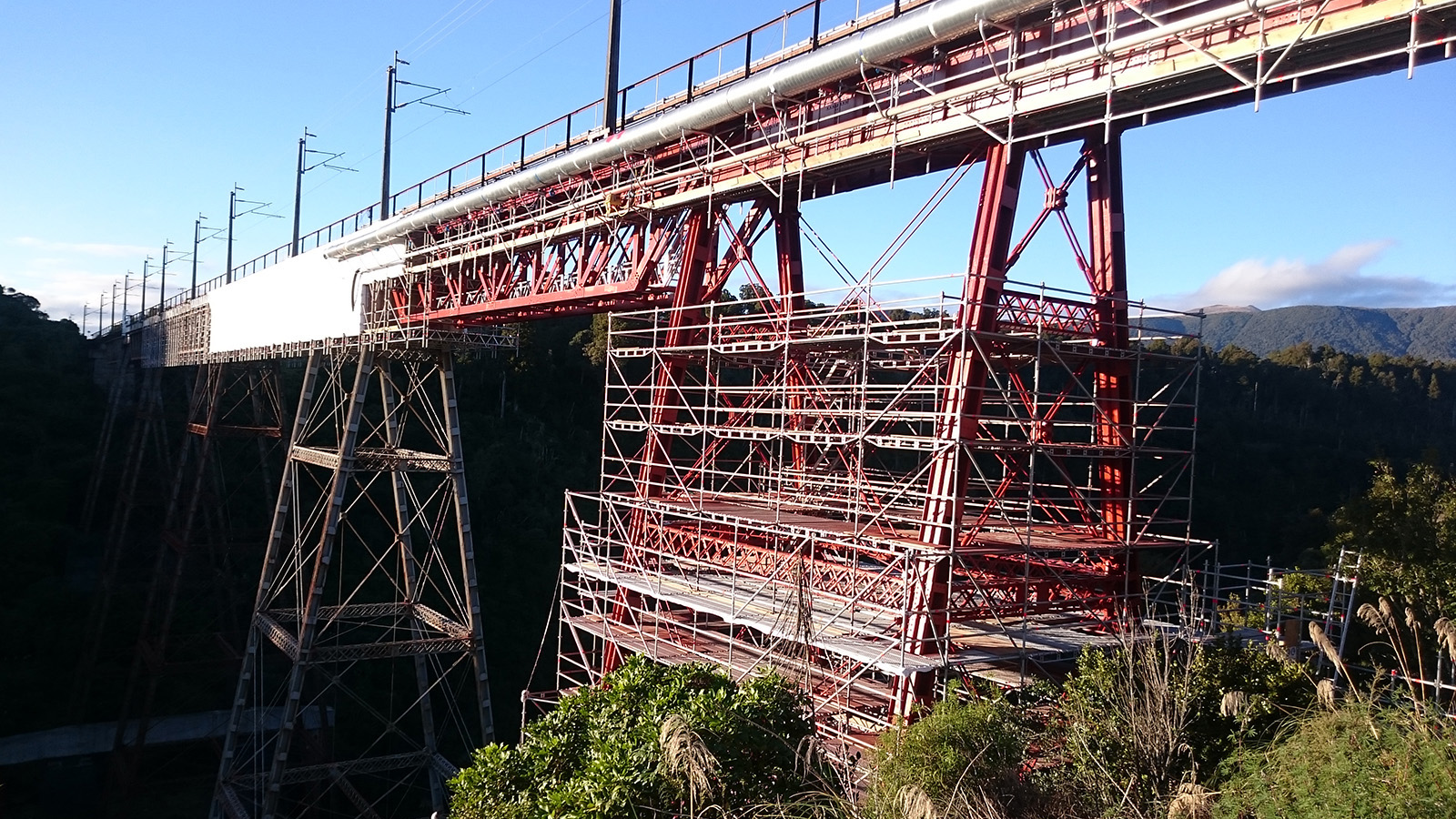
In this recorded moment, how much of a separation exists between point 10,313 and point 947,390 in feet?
121

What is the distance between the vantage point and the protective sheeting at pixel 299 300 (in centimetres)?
1555

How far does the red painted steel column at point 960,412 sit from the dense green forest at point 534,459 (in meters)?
9.80

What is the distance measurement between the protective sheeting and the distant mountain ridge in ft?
332

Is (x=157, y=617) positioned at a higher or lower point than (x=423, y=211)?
lower

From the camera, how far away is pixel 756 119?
1037cm

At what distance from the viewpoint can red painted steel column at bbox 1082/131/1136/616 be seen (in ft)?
31.3

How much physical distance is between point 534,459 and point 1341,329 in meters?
113

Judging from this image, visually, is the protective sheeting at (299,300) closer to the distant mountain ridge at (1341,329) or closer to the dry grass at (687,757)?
the dry grass at (687,757)

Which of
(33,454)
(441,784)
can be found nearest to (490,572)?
(33,454)

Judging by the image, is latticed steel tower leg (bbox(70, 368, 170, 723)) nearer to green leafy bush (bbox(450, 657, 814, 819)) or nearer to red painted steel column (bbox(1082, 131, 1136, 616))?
green leafy bush (bbox(450, 657, 814, 819))

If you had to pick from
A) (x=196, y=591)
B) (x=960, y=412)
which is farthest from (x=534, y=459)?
(x=960, y=412)

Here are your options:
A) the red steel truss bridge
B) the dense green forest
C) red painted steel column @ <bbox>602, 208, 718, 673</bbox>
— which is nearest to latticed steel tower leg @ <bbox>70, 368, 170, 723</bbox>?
the dense green forest

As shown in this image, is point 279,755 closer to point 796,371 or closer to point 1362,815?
point 796,371

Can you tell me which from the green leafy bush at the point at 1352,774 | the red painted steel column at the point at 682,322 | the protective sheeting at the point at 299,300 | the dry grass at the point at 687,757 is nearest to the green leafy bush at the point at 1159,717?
the green leafy bush at the point at 1352,774
